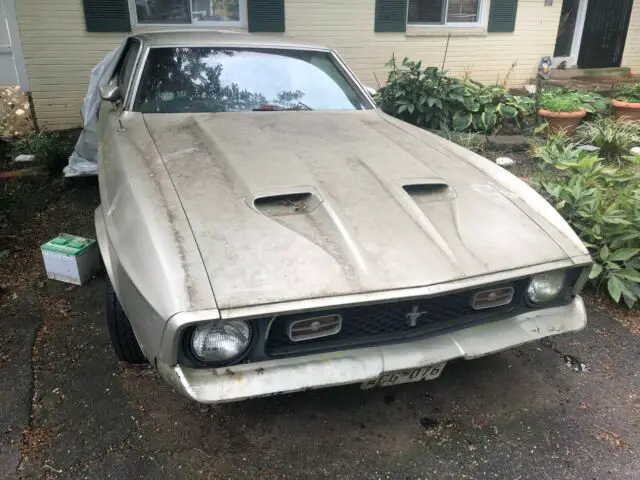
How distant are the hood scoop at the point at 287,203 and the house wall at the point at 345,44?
580 cm

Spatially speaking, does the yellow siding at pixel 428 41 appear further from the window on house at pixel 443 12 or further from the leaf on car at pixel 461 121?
the leaf on car at pixel 461 121

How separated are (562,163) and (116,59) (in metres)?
3.84

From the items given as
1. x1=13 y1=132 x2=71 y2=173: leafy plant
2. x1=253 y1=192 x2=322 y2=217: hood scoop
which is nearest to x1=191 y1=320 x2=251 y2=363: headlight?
x1=253 y1=192 x2=322 y2=217: hood scoop

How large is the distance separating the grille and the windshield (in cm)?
183

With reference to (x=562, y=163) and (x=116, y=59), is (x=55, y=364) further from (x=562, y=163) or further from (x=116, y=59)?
(x=562, y=163)

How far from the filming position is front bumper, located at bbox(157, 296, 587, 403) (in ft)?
5.97

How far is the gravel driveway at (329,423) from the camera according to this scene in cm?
216

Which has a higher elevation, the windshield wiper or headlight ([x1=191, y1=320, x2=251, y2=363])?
the windshield wiper

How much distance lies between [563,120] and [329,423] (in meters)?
6.05

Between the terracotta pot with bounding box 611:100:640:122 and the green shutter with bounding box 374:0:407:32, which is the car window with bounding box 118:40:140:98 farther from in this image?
the terracotta pot with bounding box 611:100:640:122

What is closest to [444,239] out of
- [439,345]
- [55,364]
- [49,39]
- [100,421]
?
[439,345]

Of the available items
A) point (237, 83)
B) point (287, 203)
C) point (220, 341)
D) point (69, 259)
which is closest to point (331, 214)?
point (287, 203)

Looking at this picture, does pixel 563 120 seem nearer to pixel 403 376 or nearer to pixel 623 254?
pixel 623 254

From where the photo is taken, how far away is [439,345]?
212 cm
